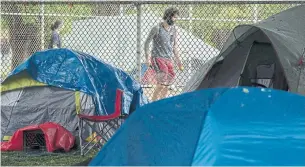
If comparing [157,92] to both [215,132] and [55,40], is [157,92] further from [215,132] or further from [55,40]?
[215,132]

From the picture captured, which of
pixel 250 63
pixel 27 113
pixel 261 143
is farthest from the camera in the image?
pixel 27 113

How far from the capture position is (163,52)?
33.4ft

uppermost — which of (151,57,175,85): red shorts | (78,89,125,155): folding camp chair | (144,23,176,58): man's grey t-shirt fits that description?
(144,23,176,58): man's grey t-shirt

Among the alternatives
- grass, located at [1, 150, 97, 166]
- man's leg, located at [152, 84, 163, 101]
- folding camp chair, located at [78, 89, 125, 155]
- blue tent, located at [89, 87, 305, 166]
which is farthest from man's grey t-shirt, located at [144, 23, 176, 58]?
blue tent, located at [89, 87, 305, 166]

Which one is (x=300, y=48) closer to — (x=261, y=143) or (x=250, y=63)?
(x=250, y=63)

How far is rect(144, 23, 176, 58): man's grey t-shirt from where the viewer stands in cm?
1007

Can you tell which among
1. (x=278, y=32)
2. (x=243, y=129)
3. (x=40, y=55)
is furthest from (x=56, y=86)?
(x=243, y=129)

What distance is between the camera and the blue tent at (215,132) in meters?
4.84

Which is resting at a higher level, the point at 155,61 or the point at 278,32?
the point at 278,32

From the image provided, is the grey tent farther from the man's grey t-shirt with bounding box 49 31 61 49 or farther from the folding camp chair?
the man's grey t-shirt with bounding box 49 31 61 49

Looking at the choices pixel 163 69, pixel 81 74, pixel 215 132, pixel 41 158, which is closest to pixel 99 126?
pixel 81 74

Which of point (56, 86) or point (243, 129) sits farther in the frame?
point (56, 86)

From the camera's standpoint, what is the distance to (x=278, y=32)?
7598mm

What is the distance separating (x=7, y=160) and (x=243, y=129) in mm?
3419
